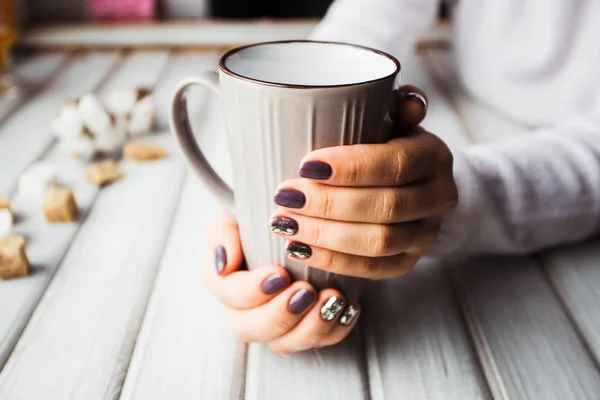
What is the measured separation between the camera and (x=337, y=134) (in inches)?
13.3

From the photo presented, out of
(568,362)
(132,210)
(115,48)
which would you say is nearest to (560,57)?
(568,362)

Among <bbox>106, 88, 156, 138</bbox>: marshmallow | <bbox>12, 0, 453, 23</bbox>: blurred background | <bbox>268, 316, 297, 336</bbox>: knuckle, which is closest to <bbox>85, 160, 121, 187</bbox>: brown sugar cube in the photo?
<bbox>106, 88, 156, 138</bbox>: marshmallow

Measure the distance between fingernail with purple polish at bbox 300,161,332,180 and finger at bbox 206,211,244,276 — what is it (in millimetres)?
113

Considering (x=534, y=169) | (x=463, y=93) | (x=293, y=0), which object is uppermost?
(x=534, y=169)

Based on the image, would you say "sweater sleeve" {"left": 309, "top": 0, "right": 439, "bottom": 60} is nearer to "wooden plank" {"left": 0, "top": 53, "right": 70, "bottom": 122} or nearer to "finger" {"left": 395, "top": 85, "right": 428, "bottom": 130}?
"finger" {"left": 395, "top": 85, "right": 428, "bottom": 130}

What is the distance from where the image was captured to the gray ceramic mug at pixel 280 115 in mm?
321

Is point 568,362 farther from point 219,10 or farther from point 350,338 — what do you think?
point 219,10

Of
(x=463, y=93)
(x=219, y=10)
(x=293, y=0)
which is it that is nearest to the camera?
(x=463, y=93)

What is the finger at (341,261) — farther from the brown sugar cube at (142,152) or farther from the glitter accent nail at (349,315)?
the brown sugar cube at (142,152)

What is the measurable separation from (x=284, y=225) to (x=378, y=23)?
469 millimetres

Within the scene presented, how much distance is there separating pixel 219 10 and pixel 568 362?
1.30 meters

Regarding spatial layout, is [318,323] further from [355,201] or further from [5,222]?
[5,222]

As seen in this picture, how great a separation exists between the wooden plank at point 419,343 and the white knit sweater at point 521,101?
0.05m

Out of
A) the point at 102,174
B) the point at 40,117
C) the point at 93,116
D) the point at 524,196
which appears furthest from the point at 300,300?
the point at 40,117
